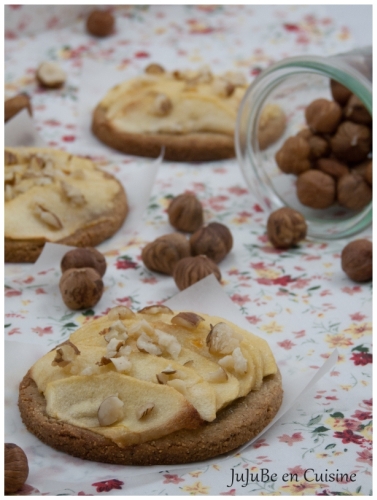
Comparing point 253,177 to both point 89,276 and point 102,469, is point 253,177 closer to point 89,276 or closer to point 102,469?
point 89,276

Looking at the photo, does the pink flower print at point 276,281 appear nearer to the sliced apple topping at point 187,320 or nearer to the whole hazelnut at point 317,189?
the whole hazelnut at point 317,189

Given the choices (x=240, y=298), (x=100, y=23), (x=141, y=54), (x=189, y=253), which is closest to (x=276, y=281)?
(x=240, y=298)

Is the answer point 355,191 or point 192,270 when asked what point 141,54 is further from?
point 192,270

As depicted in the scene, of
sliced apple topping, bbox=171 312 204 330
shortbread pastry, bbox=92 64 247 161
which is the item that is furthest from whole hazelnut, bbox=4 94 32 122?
sliced apple topping, bbox=171 312 204 330

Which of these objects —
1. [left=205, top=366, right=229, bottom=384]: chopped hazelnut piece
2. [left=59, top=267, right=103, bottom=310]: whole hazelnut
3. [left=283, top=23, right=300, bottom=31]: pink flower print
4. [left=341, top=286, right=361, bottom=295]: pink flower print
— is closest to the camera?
[left=205, top=366, right=229, bottom=384]: chopped hazelnut piece

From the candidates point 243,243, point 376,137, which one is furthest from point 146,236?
point 376,137

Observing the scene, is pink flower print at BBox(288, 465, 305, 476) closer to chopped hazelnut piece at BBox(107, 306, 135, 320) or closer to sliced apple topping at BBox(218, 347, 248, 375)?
sliced apple topping at BBox(218, 347, 248, 375)
